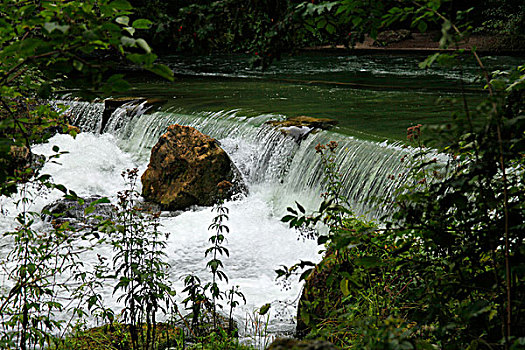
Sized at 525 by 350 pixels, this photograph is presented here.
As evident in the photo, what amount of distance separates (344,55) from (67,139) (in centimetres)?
1226

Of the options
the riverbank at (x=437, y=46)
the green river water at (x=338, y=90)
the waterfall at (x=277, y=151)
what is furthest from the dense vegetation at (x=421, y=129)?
the riverbank at (x=437, y=46)

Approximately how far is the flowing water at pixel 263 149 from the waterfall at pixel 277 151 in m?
0.02

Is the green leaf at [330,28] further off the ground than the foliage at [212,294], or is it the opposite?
the green leaf at [330,28]

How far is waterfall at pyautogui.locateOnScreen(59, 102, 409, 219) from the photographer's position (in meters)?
6.80

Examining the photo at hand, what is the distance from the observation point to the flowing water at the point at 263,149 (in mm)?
6371

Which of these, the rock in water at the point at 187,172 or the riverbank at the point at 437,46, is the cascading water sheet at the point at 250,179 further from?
the riverbank at the point at 437,46

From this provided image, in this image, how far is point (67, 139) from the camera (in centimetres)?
1098

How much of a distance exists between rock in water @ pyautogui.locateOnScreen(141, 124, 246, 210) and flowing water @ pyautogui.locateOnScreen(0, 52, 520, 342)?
262 millimetres

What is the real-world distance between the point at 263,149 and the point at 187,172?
4.29 ft

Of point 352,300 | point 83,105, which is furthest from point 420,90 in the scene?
point 352,300

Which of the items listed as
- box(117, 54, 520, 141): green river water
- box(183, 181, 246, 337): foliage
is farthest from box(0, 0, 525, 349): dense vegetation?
box(117, 54, 520, 141): green river water

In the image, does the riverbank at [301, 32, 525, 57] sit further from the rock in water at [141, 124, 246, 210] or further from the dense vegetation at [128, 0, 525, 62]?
the dense vegetation at [128, 0, 525, 62]

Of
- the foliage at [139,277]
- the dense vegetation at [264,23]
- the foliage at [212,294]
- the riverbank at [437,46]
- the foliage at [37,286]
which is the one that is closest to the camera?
the dense vegetation at [264,23]

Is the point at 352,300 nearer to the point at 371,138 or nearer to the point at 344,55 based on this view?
the point at 371,138
